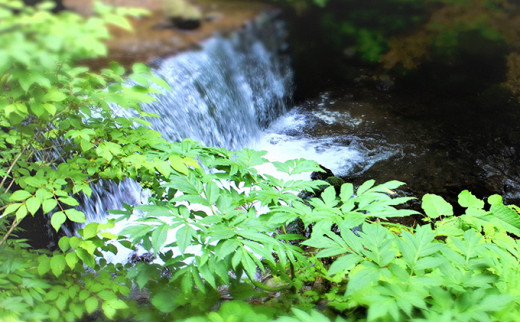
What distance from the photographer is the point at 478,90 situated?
5.27 ft

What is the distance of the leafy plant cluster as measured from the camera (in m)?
0.46

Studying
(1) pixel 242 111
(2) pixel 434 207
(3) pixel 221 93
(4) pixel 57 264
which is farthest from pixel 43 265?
(1) pixel 242 111

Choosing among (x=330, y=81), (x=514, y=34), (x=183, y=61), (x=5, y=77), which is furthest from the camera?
(x=330, y=81)

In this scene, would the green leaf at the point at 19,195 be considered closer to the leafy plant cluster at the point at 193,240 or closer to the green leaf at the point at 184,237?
the leafy plant cluster at the point at 193,240

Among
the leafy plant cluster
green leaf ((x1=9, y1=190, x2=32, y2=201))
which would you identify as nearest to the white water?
the leafy plant cluster

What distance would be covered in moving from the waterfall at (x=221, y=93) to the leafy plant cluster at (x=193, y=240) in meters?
0.33

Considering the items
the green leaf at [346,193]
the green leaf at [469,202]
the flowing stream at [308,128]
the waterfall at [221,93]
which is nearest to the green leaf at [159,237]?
the green leaf at [346,193]

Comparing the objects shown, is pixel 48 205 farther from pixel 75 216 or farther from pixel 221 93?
pixel 221 93

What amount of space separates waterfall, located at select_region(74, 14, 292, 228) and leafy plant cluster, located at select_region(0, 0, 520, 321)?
0.33m

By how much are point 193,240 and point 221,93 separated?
130 centimetres

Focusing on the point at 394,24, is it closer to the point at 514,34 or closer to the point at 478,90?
the point at 514,34

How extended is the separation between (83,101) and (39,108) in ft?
0.38

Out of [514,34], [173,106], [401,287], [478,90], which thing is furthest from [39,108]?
[478,90]

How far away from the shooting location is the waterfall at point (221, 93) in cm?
113
